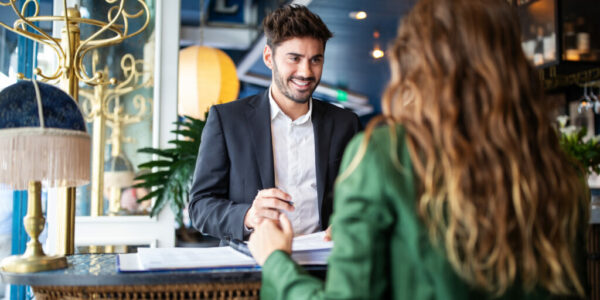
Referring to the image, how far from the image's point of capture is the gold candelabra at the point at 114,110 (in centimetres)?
315

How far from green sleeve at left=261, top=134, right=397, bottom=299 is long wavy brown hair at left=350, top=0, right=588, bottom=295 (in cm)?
6

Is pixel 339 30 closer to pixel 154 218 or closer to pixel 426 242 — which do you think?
pixel 154 218

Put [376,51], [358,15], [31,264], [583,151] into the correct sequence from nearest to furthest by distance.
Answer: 1. [31,264]
2. [583,151]
3. [358,15]
4. [376,51]

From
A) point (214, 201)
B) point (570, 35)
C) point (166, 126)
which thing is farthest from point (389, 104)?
point (570, 35)

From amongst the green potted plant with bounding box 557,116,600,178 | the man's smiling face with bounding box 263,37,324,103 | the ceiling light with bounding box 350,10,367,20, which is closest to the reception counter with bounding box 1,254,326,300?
the man's smiling face with bounding box 263,37,324,103

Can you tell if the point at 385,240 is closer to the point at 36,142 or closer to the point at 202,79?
the point at 36,142

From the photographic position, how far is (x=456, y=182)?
748 millimetres

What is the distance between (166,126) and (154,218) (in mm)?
533

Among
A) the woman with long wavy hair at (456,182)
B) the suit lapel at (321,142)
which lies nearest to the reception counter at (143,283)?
the woman with long wavy hair at (456,182)

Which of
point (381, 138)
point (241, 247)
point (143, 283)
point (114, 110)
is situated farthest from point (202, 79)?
point (381, 138)

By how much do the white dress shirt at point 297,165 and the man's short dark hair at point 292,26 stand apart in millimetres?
221

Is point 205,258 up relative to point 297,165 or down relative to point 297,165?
down

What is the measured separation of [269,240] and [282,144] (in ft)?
3.05

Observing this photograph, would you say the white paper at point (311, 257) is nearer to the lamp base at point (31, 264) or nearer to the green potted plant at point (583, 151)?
the lamp base at point (31, 264)
